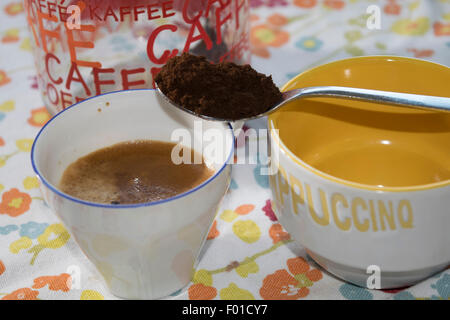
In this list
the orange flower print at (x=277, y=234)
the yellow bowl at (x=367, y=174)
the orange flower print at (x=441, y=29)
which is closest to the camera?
the yellow bowl at (x=367, y=174)

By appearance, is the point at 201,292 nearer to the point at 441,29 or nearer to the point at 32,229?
the point at 32,229

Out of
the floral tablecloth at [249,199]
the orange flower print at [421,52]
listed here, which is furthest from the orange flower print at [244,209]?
the orange flower print at [421,52]

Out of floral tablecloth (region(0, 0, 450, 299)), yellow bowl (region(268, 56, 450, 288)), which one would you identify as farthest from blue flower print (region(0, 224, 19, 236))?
yellow bowl (region(268, 56, 450, 288))

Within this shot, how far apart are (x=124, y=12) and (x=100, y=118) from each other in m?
0.13

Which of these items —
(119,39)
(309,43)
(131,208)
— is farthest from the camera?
(309,43)

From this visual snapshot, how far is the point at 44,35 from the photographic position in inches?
25.3

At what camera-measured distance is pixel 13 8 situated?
929 mm

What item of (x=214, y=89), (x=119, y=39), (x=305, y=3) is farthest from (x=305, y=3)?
(x=214, y=89)

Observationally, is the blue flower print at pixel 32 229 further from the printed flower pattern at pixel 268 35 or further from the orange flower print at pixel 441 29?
the orange flower print at pixel 441 29

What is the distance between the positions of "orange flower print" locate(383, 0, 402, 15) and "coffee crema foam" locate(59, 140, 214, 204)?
460 millimetres

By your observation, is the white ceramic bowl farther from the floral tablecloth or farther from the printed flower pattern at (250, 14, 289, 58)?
the printed flower pattern at (250, 14, 289, 58)

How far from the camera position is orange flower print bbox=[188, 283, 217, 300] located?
51cm

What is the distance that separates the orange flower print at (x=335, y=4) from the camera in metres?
0.89

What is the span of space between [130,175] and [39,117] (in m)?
0.26
